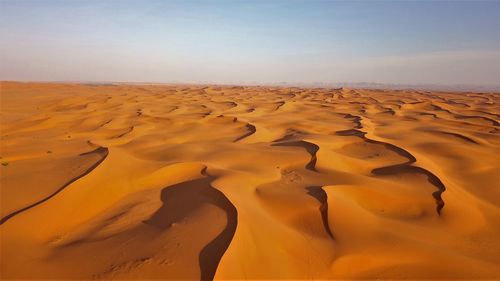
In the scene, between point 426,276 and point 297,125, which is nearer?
point 426,276

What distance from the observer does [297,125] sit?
7.86 m

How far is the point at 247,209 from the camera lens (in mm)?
2885

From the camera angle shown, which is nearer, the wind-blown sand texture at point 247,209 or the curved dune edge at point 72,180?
the wind-blown sand texture at point 247,209

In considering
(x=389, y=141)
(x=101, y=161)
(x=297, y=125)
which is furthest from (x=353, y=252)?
(x=297, y=125)

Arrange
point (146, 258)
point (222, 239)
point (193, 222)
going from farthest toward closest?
point (193, 222) < point (222, 239) < point (146, 258)

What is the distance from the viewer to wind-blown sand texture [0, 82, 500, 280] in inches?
88.6

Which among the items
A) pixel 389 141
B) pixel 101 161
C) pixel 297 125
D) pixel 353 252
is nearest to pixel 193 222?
pixel 353 252

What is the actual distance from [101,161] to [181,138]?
2166 mm

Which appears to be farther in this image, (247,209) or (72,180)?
(72,180)

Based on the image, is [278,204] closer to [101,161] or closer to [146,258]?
[146,258]

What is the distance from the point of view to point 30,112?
985 cm

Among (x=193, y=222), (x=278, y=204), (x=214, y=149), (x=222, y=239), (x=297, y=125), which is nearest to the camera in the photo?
(x=222, y=239)

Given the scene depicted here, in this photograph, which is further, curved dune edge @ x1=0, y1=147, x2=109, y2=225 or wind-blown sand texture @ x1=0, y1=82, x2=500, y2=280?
curved dune edge @ x1=0, y1=147, x2=109, y2=225

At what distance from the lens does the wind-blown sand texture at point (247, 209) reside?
2.25 meters
